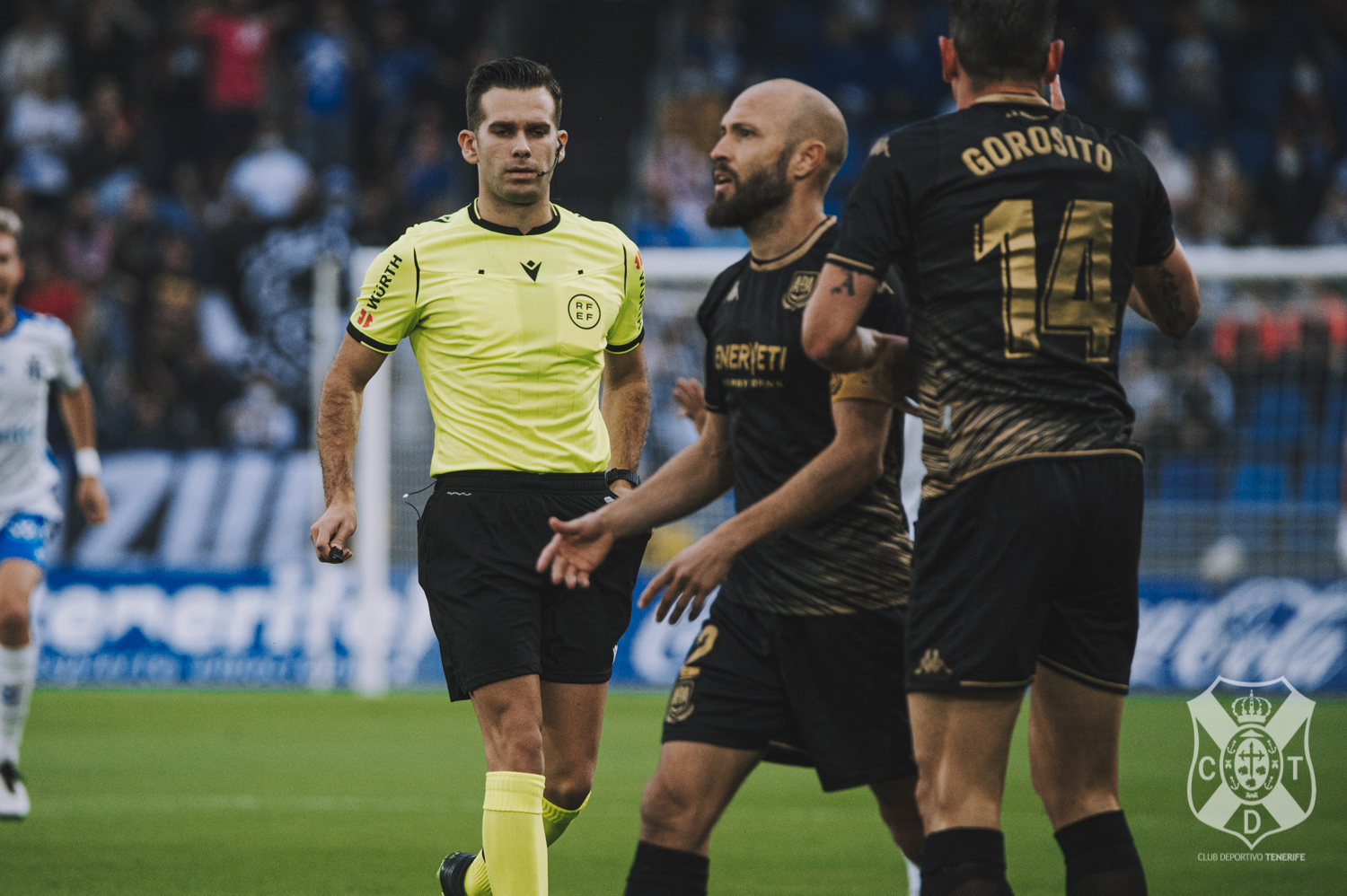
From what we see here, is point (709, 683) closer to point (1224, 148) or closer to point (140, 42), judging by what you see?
point (1224, 148)

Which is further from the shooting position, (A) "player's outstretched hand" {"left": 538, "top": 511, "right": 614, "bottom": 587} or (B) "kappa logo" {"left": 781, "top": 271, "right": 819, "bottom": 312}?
(B) "kappa logo" {"left": 781, "top": 271, "right": 819, "bottom": 312}

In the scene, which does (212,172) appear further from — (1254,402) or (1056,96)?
(1056,96)

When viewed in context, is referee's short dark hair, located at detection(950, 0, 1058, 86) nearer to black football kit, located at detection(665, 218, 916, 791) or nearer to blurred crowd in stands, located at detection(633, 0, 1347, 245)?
black football kit, located at detection(665, 218, 916, 791)

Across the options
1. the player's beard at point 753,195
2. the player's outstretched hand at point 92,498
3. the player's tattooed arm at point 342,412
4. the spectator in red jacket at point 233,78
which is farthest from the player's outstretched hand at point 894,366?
the spectator in red jacket at point 233,78

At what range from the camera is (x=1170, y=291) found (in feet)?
12.7

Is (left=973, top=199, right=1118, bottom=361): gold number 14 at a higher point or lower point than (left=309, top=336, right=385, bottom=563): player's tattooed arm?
higher

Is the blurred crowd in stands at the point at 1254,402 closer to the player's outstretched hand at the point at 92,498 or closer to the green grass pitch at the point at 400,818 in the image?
the green grass pitch at the point at 400,818

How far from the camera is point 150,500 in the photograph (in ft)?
46.1

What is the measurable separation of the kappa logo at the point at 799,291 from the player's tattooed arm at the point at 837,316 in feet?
2.14

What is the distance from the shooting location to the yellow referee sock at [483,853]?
4.81 meters

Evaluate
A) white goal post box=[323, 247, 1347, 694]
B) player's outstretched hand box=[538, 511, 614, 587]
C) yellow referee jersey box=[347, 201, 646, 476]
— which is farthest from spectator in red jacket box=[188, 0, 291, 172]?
player's outstretched hand box=[538, 511, 614, 587]

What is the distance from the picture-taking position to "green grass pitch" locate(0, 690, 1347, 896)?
249 inches

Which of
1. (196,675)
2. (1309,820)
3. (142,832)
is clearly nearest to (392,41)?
→ (196,675)

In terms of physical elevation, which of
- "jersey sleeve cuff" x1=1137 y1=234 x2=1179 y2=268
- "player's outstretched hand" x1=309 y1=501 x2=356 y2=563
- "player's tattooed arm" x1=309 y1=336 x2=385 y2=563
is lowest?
"player's outstretched hand" x1=309 y1=501 x2=356 y2=563
